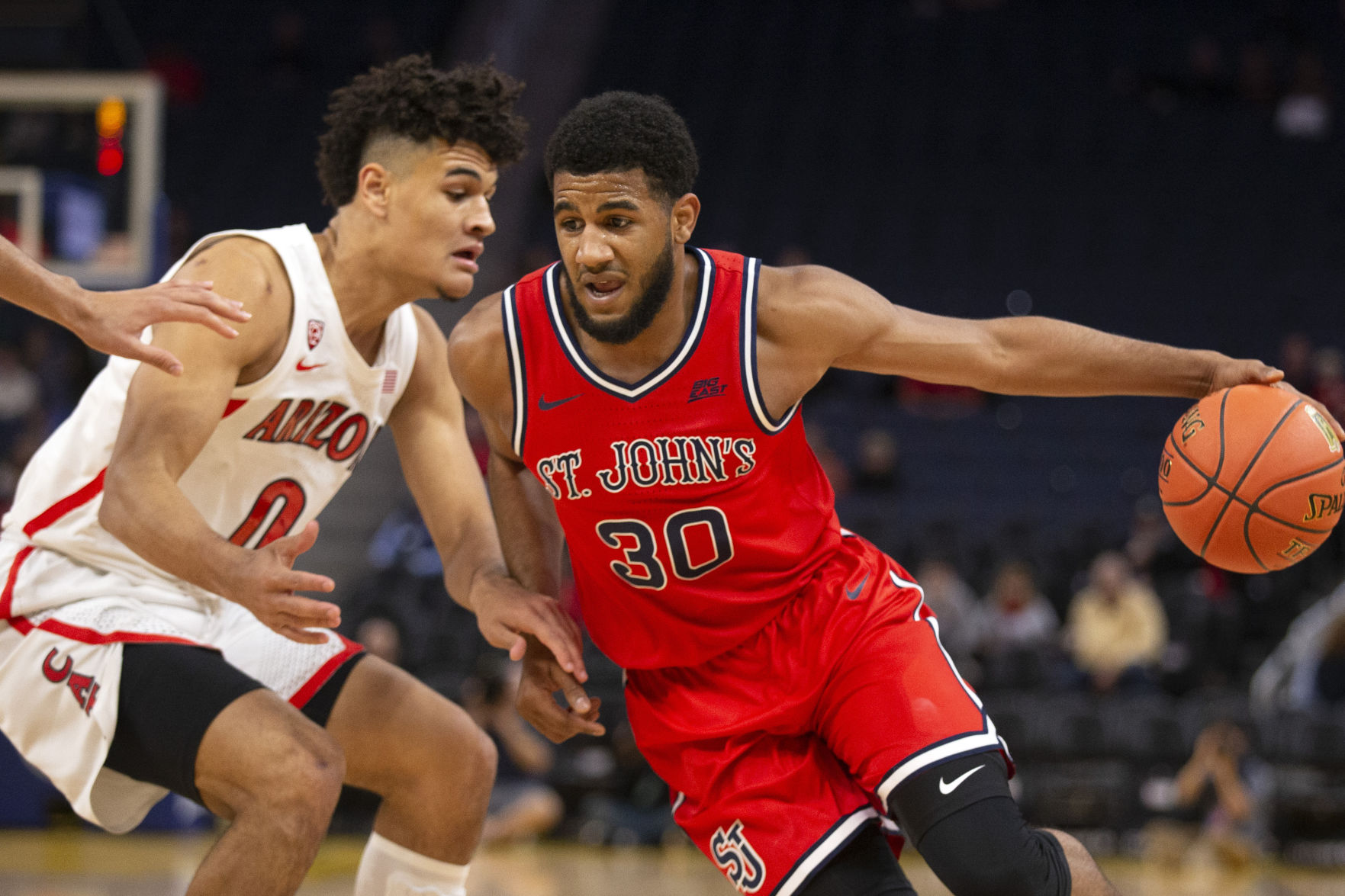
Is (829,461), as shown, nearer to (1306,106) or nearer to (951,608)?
(951,608)

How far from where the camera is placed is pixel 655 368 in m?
3.17

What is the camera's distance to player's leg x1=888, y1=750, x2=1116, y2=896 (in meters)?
2.83

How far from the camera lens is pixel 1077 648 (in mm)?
9359

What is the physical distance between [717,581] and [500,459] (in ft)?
2.19

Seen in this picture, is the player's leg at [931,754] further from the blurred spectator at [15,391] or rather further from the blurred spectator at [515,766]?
the blurred spectator at [15,391]

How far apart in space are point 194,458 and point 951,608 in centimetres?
699

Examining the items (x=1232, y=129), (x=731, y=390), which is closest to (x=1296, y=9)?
(x=1232, y=129)

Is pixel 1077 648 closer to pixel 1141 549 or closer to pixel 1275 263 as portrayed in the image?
pixel 1141 549

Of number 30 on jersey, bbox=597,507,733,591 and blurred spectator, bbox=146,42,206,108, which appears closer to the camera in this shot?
number 30 on jersey, bbox=597,507,733,591

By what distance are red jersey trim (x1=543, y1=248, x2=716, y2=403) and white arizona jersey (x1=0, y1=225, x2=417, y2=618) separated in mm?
702

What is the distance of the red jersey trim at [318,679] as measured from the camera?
3.52 m

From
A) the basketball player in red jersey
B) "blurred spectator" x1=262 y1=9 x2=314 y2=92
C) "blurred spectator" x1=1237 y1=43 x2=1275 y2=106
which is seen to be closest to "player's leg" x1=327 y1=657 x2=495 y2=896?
the basketball player in red jersey

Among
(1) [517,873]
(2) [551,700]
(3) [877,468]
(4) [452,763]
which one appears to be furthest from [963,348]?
(3) [877,468]

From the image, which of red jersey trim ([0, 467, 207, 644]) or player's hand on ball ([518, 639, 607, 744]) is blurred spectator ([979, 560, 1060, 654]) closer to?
player's hand on ball ([518, 639, 607, 744])
